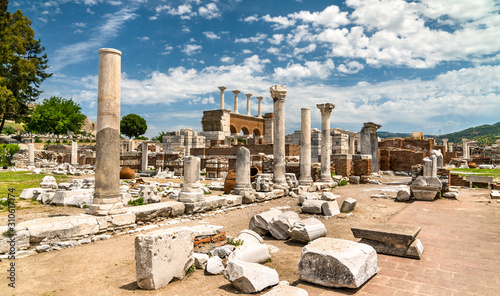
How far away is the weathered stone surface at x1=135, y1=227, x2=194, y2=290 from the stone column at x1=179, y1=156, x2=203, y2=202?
4.64 m

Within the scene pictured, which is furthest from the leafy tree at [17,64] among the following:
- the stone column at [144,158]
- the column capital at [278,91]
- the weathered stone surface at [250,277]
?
the weathered stone surface at [250,277]

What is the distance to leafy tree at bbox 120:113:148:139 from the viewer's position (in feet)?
208

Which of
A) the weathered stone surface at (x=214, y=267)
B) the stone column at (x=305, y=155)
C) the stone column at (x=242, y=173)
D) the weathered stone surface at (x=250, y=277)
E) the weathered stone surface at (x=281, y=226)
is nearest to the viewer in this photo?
the weathered stone surface at (x=250, y=277)

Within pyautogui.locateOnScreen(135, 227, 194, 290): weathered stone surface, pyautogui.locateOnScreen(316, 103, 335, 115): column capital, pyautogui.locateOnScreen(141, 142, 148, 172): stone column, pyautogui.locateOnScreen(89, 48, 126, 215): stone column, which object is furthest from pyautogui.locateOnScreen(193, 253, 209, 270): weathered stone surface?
pyautogui.locateOnScreen(141, 142, 148, 172): stone column

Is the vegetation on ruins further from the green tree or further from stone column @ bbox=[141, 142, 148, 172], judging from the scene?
the green tree

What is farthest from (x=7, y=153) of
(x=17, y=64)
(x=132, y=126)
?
(x=132, y=126)

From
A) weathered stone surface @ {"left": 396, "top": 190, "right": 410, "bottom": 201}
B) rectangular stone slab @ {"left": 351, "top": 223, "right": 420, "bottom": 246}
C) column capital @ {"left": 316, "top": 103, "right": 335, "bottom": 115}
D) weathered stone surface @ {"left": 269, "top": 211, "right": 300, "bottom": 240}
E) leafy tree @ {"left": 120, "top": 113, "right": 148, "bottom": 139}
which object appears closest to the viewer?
rectangular stone slab @ {"left": 351, "top": 223, "right": 420, "bottom": 246}

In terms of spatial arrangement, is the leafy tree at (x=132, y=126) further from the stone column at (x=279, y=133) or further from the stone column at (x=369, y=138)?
the stone column at (x=279, y=133)

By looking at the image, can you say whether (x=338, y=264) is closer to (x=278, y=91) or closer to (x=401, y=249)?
(x=401, y=249)

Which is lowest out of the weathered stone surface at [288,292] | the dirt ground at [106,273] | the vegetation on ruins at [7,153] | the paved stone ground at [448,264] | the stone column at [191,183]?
the dirt ground at [106,273]

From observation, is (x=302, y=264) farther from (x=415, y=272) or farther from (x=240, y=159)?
(x=240, y=159)

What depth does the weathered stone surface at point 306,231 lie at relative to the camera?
5859 millimetres

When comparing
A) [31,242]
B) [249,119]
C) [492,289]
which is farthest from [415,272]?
[249,119]

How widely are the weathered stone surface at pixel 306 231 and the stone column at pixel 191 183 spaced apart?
3.79 meters
